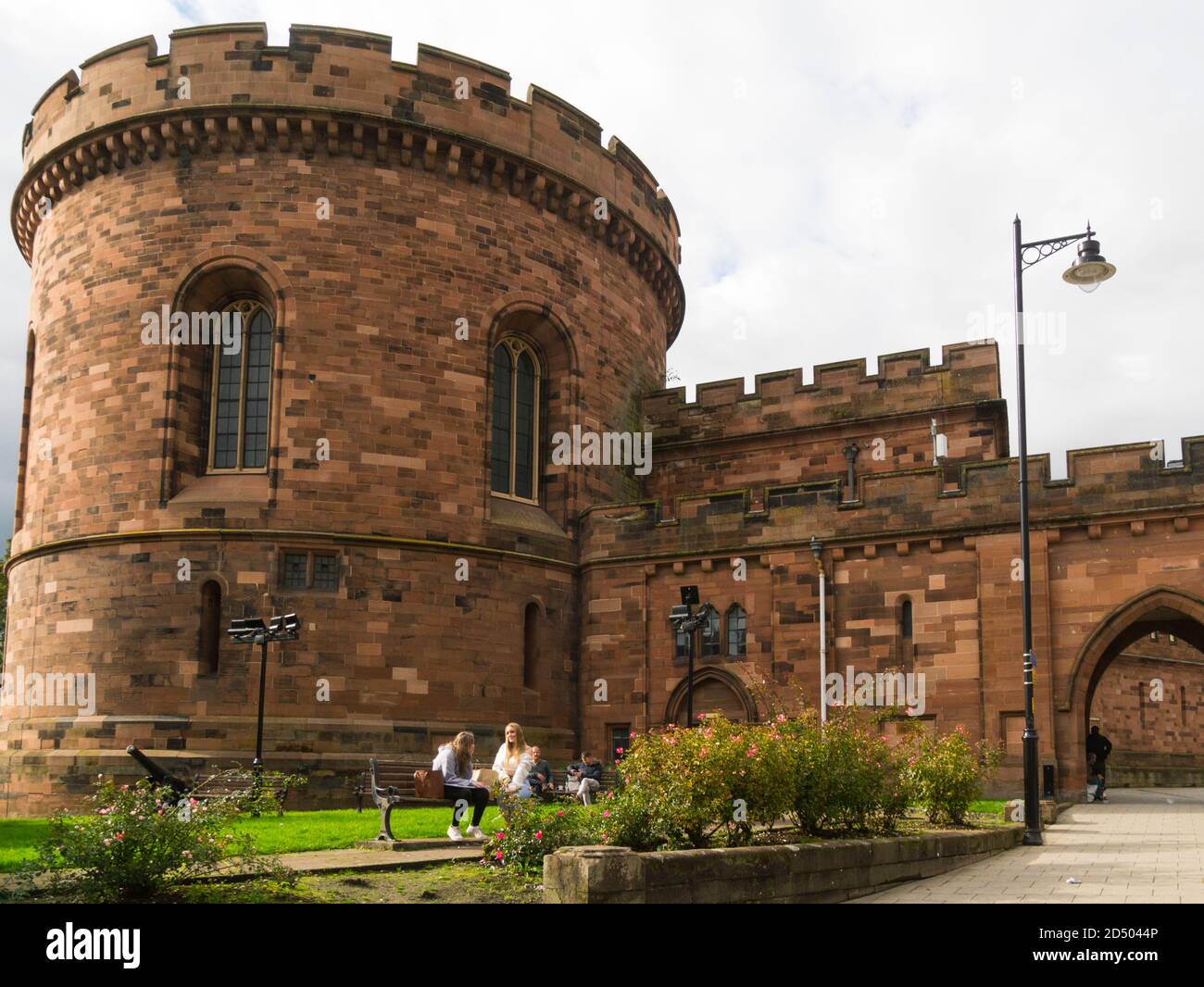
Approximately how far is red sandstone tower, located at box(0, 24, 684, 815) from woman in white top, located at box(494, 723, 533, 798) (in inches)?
301

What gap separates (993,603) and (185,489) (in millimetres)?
15134

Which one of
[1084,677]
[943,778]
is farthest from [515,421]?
[943,778]

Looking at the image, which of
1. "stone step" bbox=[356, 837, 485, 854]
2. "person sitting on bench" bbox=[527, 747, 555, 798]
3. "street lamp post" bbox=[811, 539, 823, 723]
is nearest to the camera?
"stone step" bbox=[356, 837, 485, 854]

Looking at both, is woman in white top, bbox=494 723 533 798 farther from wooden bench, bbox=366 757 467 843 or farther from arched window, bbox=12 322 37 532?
arched window, bbox=12 322 37 532

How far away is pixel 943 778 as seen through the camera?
14.7 metres

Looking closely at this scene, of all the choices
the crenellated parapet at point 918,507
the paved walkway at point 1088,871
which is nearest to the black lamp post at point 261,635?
the crenellated parapet at point 918,507

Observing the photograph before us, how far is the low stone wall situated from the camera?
8.54 meters

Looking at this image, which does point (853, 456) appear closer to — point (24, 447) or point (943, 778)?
point (943, 778)

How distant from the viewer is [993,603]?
22203 mm

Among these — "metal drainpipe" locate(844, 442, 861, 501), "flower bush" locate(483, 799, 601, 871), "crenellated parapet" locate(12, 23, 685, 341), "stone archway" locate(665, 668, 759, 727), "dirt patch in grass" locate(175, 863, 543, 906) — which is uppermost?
"crenellated parapet" locate(12, 23, 685, 341)

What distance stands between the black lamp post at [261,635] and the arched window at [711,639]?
323 inches

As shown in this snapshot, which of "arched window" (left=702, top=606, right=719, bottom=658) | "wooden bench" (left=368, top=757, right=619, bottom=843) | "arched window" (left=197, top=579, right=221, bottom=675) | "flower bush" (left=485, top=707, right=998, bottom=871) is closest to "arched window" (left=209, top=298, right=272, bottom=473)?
"arched window" (left=197, top=579, right=221, bottom=675)

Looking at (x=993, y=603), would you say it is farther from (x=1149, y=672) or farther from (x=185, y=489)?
(x=1149, y=672)

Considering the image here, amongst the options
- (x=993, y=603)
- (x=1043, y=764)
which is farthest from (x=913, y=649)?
(x=1043, y=764)
